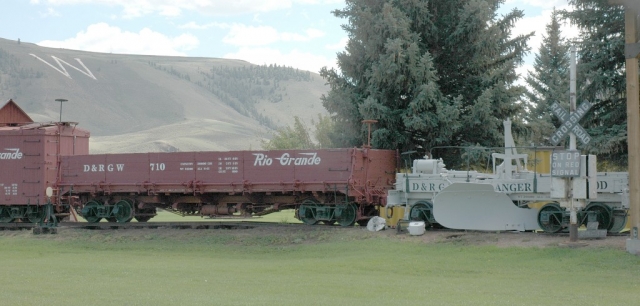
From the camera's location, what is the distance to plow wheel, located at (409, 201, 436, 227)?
23.9 meters

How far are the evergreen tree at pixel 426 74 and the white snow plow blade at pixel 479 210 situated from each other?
5865 mm

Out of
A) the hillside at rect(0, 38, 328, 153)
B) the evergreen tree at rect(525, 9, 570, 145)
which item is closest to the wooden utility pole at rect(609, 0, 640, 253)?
the evergreen tree at rect(525, 9, 570, 145)

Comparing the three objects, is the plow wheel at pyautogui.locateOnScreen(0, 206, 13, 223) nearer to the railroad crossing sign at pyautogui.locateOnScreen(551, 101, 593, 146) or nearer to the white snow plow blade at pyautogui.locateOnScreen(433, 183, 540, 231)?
the white snow plow blade at pyautogui.locateOnScreen(433, 183, 540, 231)

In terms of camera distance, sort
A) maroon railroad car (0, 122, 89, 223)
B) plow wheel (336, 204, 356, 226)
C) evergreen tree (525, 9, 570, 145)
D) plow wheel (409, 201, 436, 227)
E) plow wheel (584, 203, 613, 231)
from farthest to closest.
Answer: evergreen tree (525, 9, 570, 145) → maroon railroad car (0, 122, 89, 223) → plow wheel (336, 204, 356, 226) → plow wheel (409, 201, 436, 227) → plow wheel (584, 203, 613, 231)

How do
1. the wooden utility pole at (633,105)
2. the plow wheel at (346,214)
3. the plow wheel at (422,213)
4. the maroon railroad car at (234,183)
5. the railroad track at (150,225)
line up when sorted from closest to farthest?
the wooden utility pole at (633,105), the plow wheel at (422,213), the plow wheel at (346,214), the maroon railroad car at (234,183), the railroad track at (150,225)

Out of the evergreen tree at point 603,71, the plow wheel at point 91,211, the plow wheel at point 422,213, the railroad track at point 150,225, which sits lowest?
the railroad track at point 150,225

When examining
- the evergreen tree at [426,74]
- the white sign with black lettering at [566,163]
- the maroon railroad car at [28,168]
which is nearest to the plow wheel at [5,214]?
the maroon railroad car at [28,168]

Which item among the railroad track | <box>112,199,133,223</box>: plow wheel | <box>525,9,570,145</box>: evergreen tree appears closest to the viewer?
the railroad track

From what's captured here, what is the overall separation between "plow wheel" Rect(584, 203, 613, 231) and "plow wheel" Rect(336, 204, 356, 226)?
7479mm

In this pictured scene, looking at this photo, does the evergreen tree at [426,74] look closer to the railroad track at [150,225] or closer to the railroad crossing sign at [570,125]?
the railroad track at [150,225]

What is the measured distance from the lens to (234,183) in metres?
27.3

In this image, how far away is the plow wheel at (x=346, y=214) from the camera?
85.1ft

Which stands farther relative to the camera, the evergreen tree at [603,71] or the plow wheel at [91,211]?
the plow wheel at [91,211]

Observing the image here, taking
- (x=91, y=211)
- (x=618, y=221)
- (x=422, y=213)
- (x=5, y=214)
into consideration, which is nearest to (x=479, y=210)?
(x=422, y=213)
